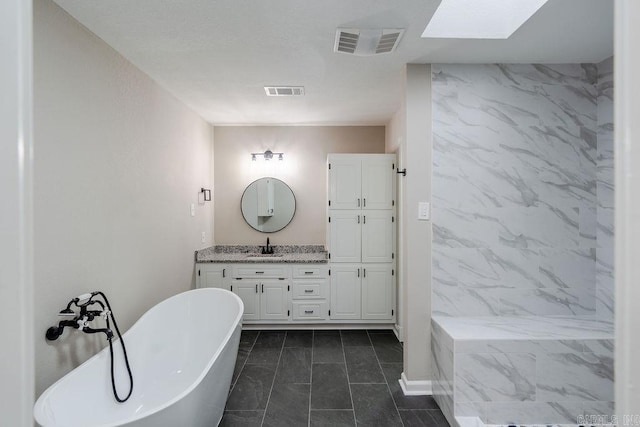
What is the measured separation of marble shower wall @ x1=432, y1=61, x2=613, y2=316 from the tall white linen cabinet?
3.73ft

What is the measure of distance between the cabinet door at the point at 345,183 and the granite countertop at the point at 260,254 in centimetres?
72

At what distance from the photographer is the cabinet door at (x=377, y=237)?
3.34 metres

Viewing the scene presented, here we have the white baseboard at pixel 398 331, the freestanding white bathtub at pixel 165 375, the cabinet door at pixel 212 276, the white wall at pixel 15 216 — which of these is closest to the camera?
the white wall at pixel 15 216

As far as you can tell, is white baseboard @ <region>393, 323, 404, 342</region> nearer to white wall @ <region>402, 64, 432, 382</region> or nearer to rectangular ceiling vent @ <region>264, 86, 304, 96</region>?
white wall @ <region>402, 64, 432, 382</region>

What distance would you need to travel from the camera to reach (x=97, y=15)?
1626 millimetres

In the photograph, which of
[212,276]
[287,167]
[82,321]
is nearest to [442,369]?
[82,321]

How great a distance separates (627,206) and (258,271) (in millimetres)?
3232

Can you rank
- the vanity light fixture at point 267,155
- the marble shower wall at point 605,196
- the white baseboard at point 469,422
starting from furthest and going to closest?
the vanity light fixture at point 267,155 < the marble shower wall at point 605,196 < the white baseboard at point 469,422

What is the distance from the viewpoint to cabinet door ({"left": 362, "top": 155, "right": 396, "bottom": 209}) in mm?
3342

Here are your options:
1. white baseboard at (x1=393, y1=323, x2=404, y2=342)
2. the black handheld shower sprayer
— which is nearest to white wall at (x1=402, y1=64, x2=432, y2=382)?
white baseboard at (x1=393, y1=323, x2=404, y2=342)

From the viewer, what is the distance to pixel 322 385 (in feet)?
7.58

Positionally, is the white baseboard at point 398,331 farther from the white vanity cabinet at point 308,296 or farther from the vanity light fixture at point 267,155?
the vanity light fixture at point 267,155

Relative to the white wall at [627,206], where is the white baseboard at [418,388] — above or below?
below

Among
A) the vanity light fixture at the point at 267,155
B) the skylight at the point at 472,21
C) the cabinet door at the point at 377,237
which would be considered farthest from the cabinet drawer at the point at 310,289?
the skylight at the point at 472,21
